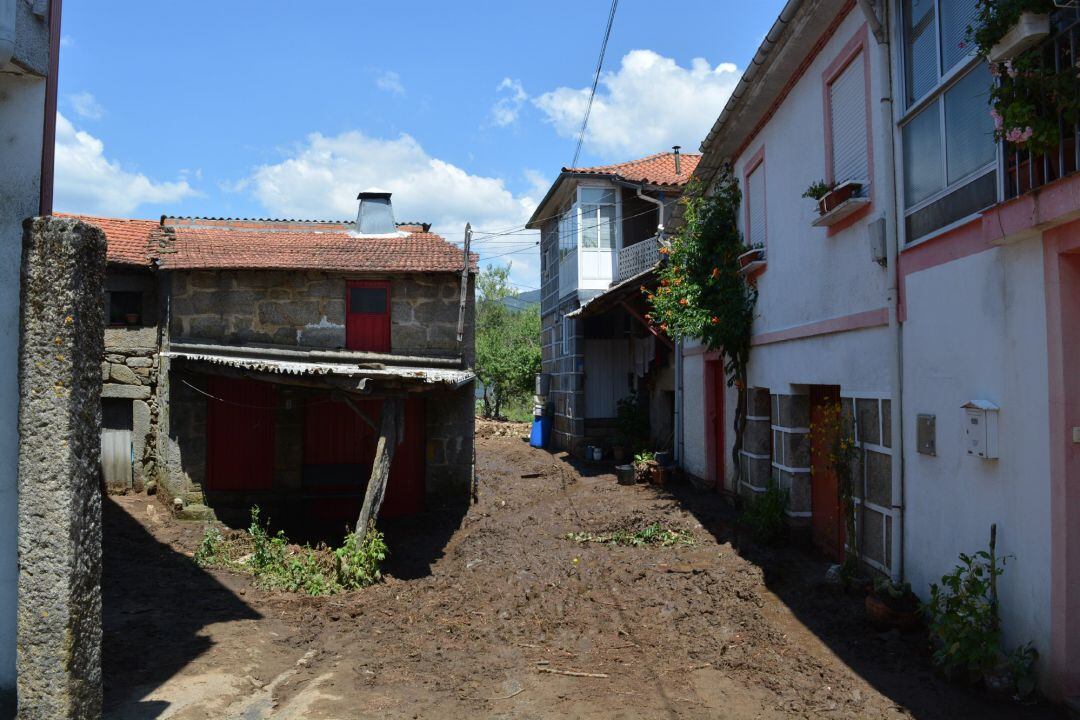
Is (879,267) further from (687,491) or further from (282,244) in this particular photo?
(282,244)

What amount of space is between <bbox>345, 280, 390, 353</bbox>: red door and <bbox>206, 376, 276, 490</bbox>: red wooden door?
5.09 feet

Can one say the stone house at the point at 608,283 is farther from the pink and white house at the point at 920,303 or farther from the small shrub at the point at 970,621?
the small shrub at the point at 970,621

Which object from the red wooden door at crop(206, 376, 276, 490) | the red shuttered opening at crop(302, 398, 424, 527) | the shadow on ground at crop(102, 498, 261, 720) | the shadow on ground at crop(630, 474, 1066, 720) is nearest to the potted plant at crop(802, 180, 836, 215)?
the shadow on ground at crop(630, 474, 1066, 720)

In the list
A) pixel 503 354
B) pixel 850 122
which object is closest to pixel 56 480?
pixel 850 122

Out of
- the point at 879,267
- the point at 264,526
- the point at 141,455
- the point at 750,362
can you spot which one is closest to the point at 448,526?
the point at 264,526

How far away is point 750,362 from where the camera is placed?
10047mm

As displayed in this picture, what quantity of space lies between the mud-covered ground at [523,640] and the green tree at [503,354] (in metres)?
17.3

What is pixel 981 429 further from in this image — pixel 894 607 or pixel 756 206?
pixel 756 206

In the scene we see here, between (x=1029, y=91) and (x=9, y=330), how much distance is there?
5602 mm

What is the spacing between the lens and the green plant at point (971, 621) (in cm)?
448

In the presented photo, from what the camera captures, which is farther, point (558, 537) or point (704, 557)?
point (558, 537)

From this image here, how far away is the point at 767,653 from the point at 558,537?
4.64 metres

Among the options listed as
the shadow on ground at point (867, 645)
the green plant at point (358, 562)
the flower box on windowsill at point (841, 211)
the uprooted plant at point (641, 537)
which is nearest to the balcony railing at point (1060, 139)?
the flower box on windowsill at point (841, 211)

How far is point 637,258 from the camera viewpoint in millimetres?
17281
